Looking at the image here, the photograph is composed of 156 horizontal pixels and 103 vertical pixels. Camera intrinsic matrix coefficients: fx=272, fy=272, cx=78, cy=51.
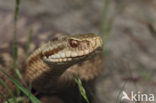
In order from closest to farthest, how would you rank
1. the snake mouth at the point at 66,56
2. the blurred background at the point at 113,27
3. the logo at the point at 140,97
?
the snake mouth at the point at 66,56, the logo at the point at 140,97, the blurred background at the point at 113,27

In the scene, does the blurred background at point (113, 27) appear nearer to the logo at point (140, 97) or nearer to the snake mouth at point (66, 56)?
the logo at point (140, 97)

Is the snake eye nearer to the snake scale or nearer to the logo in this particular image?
the snake scale

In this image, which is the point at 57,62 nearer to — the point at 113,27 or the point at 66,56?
the point at 66,56

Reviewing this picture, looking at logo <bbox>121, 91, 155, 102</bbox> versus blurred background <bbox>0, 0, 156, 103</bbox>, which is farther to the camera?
blurred background <bbox>0, 0, 156, 103</bbox>

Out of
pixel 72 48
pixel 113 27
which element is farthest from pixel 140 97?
pixel 113 27

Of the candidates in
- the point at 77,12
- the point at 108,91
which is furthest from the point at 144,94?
the point at 77,12

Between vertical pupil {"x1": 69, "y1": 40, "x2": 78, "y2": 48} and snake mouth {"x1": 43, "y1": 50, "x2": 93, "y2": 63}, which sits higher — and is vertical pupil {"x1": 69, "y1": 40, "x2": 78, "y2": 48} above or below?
above

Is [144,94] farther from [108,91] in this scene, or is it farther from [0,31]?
[0,31]

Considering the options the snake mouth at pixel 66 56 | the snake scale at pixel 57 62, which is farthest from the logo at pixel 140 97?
the snake mouth at pixel 66 56

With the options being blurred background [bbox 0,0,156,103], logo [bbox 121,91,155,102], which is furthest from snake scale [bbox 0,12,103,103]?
blurred background [bbox 0,0,156,103]
